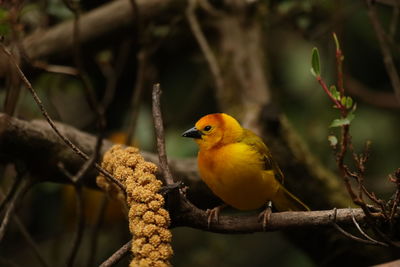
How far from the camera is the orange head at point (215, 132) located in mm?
2672

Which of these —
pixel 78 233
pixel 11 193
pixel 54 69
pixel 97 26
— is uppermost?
pixel 97 26

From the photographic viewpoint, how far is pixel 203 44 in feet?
11.6

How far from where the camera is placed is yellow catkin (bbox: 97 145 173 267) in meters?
1.66

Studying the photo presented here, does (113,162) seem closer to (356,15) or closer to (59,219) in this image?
(59,219)

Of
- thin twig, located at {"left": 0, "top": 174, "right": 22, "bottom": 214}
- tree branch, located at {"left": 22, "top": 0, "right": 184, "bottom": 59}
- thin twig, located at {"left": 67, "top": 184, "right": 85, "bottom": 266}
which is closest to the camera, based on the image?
thin twig, located at {"left": 67, "top": 184, "right": 85, "bottom": 266}

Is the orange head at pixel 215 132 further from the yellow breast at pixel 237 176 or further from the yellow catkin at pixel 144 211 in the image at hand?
the yellow catkin at pixel 144 211

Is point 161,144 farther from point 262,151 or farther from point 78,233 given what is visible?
point 262,151

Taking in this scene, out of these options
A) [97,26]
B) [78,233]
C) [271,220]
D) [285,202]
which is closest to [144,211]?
[78,233]

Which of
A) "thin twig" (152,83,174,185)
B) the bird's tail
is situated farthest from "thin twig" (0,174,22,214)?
the bird's tail

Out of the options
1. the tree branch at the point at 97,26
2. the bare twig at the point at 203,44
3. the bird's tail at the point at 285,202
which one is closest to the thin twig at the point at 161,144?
the bird's tail at the point at 285,202

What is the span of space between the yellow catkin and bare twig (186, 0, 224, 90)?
1633 mm

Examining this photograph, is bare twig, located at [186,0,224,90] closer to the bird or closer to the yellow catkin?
the bird

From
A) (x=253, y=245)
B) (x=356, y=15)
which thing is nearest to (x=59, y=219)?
(x=253, y=245)

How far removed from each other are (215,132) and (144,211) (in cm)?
100
